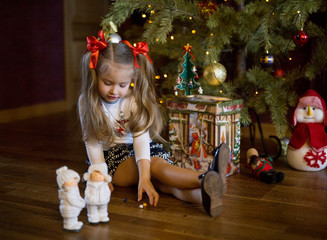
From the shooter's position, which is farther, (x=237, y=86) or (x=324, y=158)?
(x=237, y=86)

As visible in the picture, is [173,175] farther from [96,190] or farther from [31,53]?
[31,53]

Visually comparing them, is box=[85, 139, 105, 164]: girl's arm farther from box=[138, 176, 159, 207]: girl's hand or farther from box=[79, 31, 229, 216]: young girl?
box=[138, 176, 159, 207]: girl's hand

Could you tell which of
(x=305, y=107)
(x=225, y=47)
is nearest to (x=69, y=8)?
(x=225, y=47)

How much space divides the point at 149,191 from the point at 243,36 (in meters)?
A: 0.88

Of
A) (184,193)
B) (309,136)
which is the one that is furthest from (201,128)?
(309,136)

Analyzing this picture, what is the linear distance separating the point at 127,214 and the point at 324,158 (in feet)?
2.98

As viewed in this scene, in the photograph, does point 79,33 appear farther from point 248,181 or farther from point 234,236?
point 234,236

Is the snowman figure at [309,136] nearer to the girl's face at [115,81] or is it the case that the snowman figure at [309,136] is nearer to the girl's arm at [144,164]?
the girl's arm at [144,164]

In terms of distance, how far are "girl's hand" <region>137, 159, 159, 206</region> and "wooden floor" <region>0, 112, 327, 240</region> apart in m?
0.03

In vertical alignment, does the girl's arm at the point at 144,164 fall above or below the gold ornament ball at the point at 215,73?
below

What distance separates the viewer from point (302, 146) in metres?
1.82

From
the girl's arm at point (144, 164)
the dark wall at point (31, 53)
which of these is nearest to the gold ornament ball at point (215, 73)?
the girl's arm at point (144, 164)

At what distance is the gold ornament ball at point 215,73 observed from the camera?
186cm

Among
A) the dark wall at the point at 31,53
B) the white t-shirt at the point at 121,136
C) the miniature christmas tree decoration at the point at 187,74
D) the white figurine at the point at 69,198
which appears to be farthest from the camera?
the dark wall at the point at 31,53
